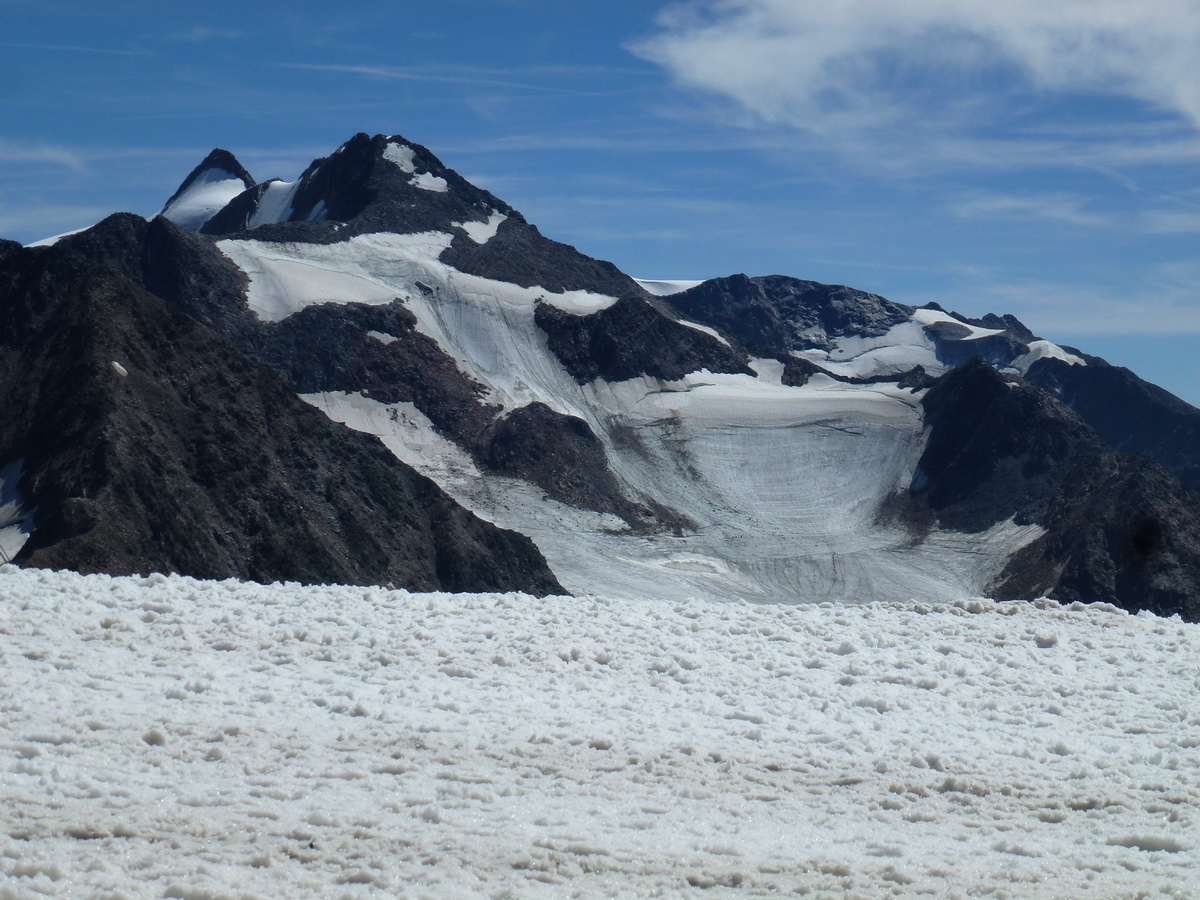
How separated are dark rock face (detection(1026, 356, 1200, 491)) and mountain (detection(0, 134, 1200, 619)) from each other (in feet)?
169

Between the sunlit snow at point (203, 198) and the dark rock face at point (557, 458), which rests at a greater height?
the sunlit snow at point (203, 198)

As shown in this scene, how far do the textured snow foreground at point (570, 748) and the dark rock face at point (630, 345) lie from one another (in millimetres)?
83725

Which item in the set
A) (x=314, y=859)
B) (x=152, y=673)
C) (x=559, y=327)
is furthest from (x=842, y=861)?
(x=559, y=327)

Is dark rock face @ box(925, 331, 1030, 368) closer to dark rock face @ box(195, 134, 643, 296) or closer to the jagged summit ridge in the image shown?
dark rock face @ box(195, 134, 643, 296)

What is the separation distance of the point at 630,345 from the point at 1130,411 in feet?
272

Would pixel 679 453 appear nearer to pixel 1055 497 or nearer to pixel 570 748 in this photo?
pixel 1055 497

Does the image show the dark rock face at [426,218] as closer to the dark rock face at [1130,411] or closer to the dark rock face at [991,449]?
the dark rock face at [991,449]

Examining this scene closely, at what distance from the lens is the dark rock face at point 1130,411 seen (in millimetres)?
147750

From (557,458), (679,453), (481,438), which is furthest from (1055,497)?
(481,438)

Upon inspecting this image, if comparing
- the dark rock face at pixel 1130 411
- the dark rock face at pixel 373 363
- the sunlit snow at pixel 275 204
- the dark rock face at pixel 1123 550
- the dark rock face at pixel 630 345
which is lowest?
the dark rock face at pixel 1123 550

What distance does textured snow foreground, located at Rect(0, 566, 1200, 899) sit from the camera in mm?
9969

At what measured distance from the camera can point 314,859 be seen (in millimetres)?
9789

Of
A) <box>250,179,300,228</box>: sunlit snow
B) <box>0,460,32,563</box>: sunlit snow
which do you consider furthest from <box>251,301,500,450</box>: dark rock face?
<box>250,179,300,228</box>: sunlit snow

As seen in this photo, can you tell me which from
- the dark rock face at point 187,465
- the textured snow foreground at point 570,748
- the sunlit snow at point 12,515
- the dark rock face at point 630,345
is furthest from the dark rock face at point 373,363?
the textured snow foreground at point 570,748
